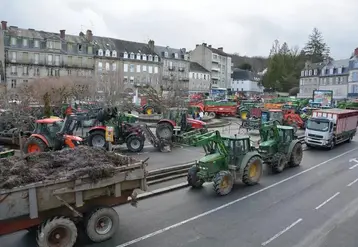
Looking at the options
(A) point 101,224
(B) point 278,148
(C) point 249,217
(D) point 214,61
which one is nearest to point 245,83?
(D) point 214,61

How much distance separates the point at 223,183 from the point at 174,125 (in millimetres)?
10529

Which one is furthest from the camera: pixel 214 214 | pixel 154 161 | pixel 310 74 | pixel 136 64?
pixel 310 74

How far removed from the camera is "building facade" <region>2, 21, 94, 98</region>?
180 feet

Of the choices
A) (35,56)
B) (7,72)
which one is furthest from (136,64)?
(7,72)

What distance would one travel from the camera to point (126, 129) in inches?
781

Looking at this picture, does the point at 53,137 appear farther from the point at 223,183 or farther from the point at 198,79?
the point at 198,79

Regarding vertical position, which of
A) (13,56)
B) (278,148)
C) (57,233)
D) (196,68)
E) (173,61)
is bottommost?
(57,233)

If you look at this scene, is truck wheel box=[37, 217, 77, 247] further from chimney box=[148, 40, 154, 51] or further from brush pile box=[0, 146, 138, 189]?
chimney box=[148, 40, 154, 51]

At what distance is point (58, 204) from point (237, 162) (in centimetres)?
756

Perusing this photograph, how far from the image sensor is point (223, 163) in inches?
511

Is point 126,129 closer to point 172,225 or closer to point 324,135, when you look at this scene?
point 172,225

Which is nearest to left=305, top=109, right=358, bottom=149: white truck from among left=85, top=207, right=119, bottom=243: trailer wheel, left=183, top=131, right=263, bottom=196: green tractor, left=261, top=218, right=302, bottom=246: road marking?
left=183, top=131, right=263, bottom=196: green tractor

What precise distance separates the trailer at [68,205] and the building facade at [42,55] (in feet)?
153

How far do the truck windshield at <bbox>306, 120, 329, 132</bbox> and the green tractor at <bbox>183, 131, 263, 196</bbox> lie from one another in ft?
35.0
